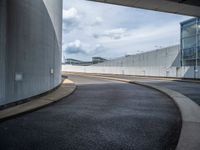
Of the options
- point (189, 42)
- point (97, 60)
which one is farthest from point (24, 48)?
point (97, 60)

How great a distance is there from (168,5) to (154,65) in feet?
110

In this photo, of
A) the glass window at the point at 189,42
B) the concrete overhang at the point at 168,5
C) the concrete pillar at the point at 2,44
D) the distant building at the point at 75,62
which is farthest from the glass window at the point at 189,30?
the distant building at the point at 75,62

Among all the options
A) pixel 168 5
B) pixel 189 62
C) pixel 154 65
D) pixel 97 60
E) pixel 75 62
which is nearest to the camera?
pixel 168 5

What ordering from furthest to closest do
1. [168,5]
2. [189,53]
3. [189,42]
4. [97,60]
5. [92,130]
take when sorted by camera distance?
[97,60]
[189,42]
[189,53]
[168,5]
[92,130]

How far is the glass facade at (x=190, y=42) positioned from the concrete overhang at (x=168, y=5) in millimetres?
22557

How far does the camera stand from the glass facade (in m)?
28.5

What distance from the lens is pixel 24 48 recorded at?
296 inches

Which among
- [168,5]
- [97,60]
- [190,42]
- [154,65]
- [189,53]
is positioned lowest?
[154,65]

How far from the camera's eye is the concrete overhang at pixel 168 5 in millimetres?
7004

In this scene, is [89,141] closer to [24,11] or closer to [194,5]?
[24,11]

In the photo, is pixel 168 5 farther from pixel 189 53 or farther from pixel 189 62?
pixel 189 53

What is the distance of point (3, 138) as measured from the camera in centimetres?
405

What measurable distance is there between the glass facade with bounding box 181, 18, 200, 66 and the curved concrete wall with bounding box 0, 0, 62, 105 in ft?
82.1

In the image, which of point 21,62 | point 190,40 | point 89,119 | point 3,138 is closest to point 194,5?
A: point 89,119
